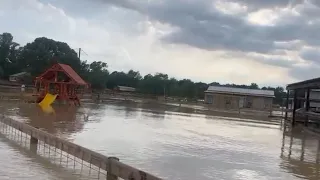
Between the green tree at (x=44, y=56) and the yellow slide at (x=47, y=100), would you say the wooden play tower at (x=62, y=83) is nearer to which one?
the yellow slide at (x=47, y=100)

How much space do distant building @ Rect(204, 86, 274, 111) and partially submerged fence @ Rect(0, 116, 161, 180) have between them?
52232 mm

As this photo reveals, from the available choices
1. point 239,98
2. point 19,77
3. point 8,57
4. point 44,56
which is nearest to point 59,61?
point 44,56

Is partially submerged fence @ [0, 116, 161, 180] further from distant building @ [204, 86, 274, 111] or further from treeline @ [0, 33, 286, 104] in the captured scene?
treeline @ [0, 33, 286, 104]

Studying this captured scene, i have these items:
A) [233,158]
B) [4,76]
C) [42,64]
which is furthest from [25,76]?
[233,158]

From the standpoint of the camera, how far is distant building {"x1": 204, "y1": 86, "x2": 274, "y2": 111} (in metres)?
64.8

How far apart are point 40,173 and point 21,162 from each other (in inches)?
46.5

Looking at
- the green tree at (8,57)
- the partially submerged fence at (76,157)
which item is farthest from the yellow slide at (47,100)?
the green tree at (8,57)

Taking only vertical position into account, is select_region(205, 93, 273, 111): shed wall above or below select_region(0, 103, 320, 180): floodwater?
above

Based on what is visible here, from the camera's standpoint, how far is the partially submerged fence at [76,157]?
22.7 feet

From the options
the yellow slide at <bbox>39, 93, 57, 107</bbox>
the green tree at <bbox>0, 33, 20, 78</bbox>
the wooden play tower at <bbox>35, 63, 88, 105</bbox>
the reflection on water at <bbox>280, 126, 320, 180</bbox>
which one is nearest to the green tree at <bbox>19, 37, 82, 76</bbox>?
the green tree at <bbox>0, 33, 20, 78</bbox>

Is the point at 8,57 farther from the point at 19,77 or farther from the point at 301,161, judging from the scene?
the point at 301,161

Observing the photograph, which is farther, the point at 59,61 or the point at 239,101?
the point at 59,61

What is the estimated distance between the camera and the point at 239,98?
2591 inches

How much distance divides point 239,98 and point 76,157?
58.2m
